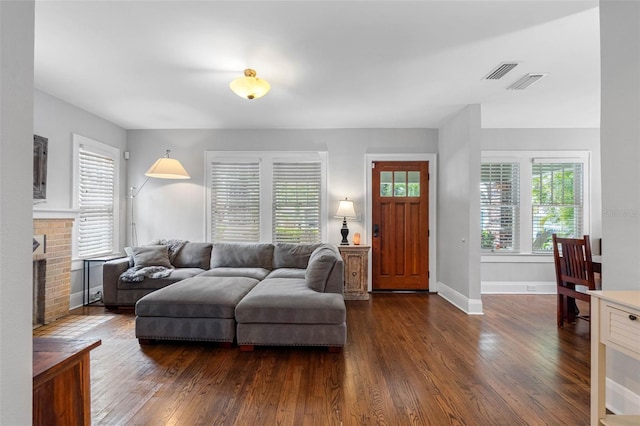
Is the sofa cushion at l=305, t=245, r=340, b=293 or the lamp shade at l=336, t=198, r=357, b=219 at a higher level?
the lamp shade at l=336, t=198, r=357, b=219

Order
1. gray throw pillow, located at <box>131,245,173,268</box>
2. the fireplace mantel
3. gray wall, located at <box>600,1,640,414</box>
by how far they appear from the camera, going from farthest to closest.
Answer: gray throw pillow, located at <box>131,245,173,268</box>
the fireplace mantel
gray wall, located at <box>600,1,640,414</box>

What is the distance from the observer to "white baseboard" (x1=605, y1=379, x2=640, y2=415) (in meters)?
1.90

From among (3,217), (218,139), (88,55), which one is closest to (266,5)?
(88,55)

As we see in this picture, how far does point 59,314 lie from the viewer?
152 inches

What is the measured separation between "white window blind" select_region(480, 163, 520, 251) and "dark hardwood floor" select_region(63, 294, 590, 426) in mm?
1916

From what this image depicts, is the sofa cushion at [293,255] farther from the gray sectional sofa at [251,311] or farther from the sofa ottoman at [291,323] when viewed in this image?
the sofa ottoman at [291,323]

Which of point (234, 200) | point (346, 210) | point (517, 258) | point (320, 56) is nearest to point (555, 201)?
point (517, 258)

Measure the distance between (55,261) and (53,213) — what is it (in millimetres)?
601

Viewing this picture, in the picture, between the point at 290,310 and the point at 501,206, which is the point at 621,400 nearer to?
the point at 290,310

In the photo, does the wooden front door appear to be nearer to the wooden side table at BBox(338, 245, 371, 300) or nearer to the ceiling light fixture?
the wooden side table at BBox(338, 245, 371, 300)

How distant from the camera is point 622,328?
61.2 inches

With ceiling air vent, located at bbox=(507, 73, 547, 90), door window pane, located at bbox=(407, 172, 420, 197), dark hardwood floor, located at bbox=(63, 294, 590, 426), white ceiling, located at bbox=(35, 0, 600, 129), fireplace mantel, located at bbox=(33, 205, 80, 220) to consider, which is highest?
ceiling air vent, located at bbox=(507, 73, 547, 90)

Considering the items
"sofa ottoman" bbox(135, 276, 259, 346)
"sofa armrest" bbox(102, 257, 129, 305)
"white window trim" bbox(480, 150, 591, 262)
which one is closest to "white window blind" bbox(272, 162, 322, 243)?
"sofa armrest" bbox(102, 257, 129, 305)

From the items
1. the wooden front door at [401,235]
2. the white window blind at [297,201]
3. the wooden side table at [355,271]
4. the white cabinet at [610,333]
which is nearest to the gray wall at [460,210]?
the wooden front door at [401,235]
